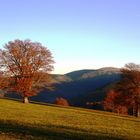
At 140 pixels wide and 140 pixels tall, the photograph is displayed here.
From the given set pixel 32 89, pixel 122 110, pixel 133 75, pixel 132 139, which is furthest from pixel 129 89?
pixel 132 139

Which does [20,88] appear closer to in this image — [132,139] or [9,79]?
[9,79]

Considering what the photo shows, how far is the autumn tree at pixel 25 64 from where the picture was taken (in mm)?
83625

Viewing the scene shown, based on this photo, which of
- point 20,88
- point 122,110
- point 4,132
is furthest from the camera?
point 122,110

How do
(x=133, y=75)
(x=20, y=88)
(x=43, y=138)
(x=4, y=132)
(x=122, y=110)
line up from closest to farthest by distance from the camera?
1. (x=43, y=138)
2. (x=4, y=132)
3. (x=20, y=88)
4. (x=133, y=75)
5. (x=122, y=110)

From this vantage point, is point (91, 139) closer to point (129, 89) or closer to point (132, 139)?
point (132, 139)

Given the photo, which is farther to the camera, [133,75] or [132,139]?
[133,75]

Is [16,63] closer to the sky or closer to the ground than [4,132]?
closer to the sky

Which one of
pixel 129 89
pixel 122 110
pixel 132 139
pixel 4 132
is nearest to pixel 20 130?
pixel 4 132

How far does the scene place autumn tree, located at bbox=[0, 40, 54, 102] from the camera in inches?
3292

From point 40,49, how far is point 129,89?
23610 mm

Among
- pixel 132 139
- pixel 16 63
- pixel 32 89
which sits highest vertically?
pixel 16 63

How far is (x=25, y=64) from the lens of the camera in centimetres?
8375

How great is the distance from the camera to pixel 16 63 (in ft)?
277

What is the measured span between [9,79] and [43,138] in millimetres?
61861
